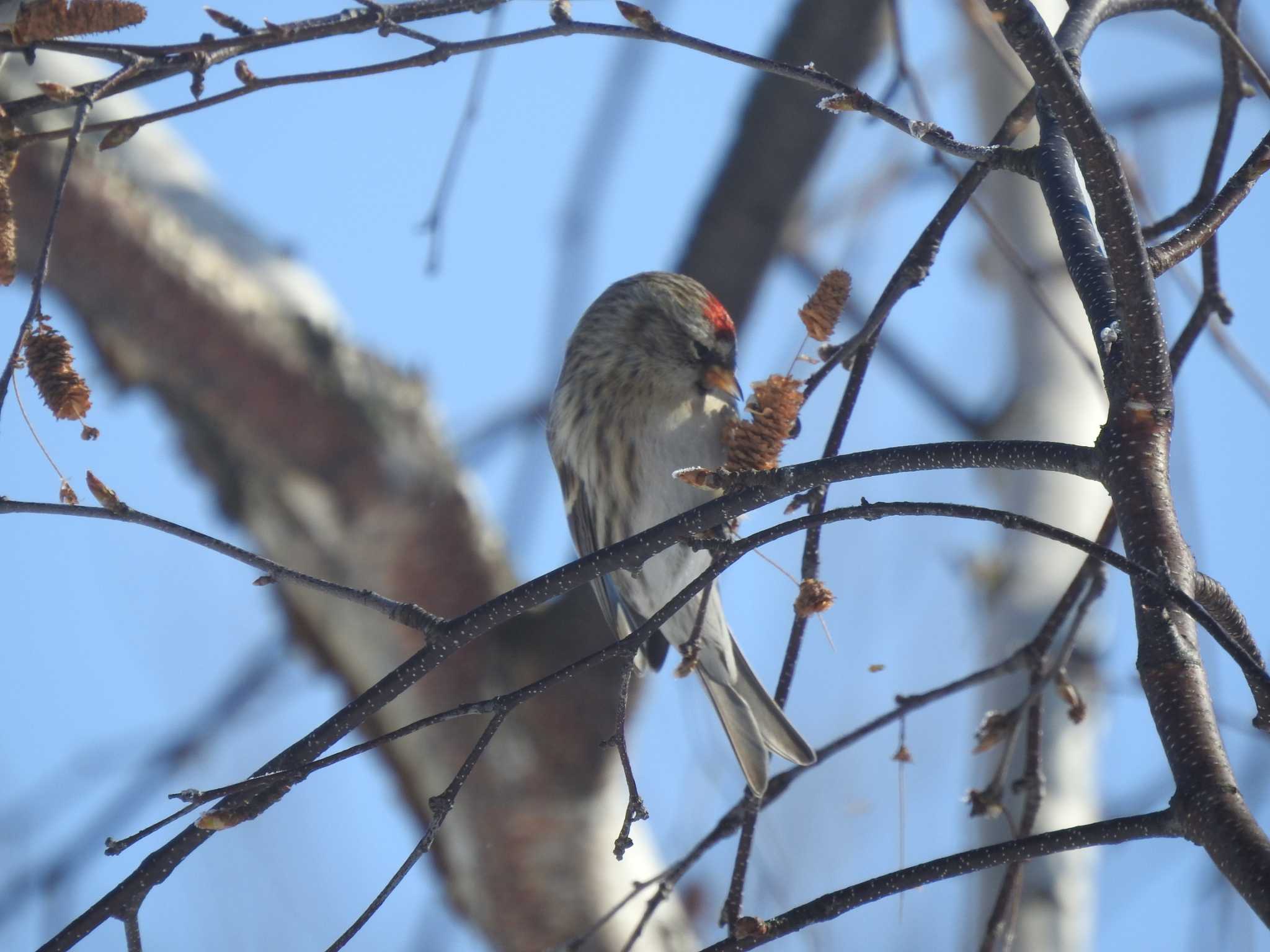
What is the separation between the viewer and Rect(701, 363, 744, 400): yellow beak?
2.53 meters

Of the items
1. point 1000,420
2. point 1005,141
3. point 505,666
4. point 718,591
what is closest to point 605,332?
point 718,591

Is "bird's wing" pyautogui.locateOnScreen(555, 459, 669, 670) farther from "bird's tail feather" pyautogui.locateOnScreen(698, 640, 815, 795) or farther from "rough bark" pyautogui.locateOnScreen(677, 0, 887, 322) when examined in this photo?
"rough bark" pyautogui.locateOnScreen(677, 0, 887, 322)

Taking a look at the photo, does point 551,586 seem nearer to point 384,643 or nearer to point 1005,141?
point 1005,141

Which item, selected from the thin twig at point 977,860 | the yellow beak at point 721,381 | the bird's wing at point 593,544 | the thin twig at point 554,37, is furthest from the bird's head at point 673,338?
the thin twig at point 977,860

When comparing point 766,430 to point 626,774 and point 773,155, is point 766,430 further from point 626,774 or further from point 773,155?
point 773,155

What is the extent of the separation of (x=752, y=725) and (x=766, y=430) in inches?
37.9

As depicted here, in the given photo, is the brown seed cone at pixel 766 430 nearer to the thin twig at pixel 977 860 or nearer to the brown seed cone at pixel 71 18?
the thin twig at pixel 977 860

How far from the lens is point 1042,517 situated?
9.98 feet

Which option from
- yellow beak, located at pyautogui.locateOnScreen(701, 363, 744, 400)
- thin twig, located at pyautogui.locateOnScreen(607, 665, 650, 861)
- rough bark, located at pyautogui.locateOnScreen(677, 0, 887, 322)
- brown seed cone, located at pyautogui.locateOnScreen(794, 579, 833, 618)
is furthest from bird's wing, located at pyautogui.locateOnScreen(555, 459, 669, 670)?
thin twig, located at pyautogui.locateOnScreen(607, 665, 650, 861)

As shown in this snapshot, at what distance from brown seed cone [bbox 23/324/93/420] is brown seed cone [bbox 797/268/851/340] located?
0.74 meters

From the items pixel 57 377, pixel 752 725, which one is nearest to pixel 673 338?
pixel 752 725

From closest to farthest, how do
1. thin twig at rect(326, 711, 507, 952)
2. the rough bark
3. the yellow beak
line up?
thin twig at rect(326, 711, 507, 952)
the yellow beak
the rough bark

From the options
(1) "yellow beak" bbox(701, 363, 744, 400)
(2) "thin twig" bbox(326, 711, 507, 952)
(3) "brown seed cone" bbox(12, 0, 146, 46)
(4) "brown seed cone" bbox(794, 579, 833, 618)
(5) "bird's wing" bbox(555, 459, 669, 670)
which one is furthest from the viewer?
(5) "bird's wing" bbox(555, 459, 669, 670)

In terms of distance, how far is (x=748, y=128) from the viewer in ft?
11.1
